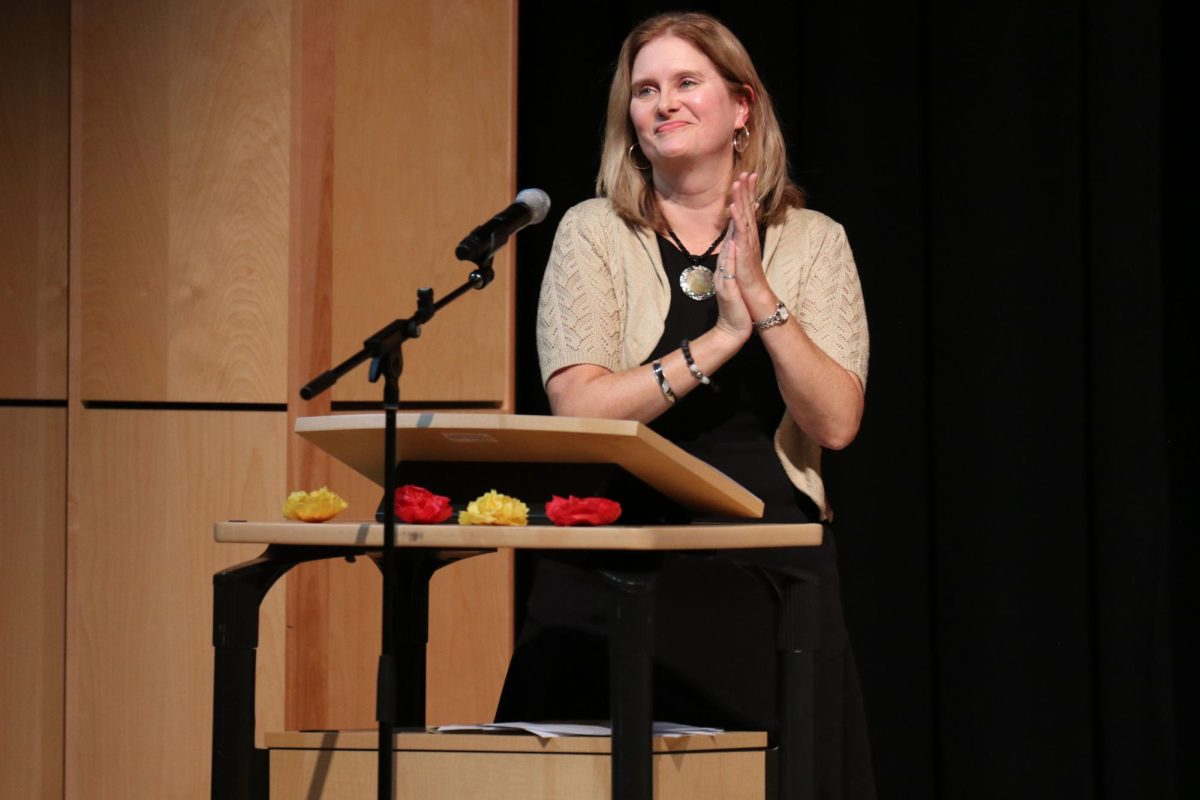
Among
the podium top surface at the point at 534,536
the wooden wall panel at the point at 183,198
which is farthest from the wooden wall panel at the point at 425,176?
the podium top surface at the point at 534,536

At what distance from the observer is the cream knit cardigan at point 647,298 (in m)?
2.42

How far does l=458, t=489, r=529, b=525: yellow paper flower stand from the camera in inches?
65.9

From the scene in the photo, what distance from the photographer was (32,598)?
11.0 feet

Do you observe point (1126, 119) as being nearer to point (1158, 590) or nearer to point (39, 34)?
point (1158, 590)

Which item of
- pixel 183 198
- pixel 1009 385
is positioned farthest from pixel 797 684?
pixel 183 198

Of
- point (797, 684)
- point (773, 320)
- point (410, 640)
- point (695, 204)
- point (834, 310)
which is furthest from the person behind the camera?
point (695, 204)

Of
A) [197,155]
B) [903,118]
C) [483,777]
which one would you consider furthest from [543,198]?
[903,118]

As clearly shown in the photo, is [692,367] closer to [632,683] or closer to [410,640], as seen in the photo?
[410,640]

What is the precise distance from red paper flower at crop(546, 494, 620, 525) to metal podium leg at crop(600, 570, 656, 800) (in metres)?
0.06

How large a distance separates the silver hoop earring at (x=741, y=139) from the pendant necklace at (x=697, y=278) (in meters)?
0.19

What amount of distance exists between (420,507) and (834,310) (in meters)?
0.96

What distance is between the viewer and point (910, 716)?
Answer: 351 cm

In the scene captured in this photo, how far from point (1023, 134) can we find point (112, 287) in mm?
2068

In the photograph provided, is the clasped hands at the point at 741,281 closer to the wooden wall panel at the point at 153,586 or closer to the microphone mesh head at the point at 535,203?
the microphone mesh head at the point at 535,203
